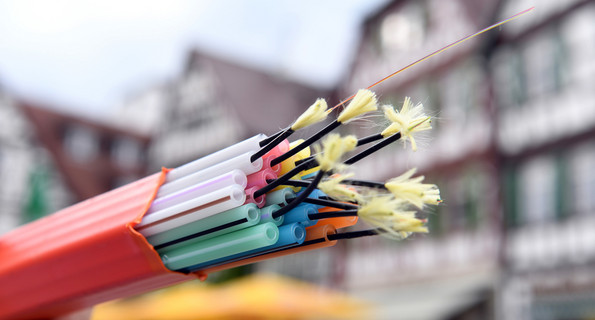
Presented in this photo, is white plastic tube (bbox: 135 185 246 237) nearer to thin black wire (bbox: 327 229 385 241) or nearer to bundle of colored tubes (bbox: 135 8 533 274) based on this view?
bundle of colored tubes (bbox: 135 8 533 274)

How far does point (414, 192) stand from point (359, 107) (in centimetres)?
18

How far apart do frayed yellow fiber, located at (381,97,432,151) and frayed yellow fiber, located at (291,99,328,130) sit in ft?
0.37

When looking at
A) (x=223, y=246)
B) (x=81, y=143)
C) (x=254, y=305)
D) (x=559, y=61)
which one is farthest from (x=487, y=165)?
(x=81, y=143)

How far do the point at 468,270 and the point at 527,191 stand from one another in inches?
80.2

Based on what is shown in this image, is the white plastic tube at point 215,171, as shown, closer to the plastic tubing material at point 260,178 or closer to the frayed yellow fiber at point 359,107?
the plastic tubing material at point 260,178

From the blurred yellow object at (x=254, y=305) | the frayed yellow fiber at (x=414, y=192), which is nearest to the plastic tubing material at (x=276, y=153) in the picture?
the frayed yellow fiber at (x=414, y=192)

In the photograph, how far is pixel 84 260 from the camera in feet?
4.73

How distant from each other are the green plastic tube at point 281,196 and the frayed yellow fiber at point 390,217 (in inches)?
6.0

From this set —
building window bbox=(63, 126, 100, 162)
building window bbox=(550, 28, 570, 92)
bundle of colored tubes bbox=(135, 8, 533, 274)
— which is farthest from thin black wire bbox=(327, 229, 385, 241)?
building window bbox=(63, 126, 100, 162)

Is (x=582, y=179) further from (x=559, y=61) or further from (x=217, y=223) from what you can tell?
(x=217, y=223)

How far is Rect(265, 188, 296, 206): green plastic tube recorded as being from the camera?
4.07 feet

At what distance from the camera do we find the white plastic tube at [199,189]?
1.23 metres

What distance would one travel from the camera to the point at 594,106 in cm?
1109

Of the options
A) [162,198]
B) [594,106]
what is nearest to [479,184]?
[594,106]
